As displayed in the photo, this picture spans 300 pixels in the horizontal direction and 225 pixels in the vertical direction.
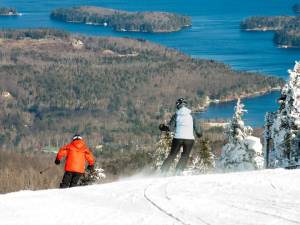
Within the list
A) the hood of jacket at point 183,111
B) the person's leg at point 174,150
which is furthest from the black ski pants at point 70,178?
the hood of jacket at point 183,111

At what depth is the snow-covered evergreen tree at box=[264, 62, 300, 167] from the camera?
39094mm

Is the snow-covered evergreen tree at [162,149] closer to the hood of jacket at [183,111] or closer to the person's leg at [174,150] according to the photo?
the person's leg at [174,150]

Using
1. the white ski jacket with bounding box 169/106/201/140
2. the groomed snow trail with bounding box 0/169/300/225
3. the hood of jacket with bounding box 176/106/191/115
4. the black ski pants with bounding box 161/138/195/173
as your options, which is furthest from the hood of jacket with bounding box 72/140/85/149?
the hood of jacket with bounding box 176/106/191/115

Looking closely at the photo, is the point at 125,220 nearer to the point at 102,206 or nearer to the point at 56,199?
the point at 102,206

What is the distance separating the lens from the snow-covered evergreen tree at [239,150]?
141ft

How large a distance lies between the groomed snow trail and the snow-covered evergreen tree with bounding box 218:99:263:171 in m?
25.8

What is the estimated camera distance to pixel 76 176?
58.6 feet

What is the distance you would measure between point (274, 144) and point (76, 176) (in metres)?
24.7

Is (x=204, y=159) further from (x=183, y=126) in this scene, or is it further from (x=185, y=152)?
(x=183, y=126)

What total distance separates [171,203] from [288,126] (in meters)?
26.9

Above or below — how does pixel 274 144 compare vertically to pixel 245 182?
below

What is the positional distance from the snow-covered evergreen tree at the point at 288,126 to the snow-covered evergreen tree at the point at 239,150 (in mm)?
2489

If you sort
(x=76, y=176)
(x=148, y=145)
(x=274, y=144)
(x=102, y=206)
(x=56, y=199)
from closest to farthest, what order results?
(x=102, y=206) < (x=56, y=199) < (x=76, y=176) < (x=274, y=144) < (x=148, y=145)

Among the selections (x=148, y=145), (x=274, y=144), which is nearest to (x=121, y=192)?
(x=274, y=144)
